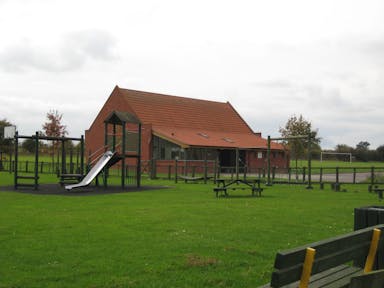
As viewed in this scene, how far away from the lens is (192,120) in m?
50.8

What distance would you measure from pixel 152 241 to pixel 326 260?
4.86 m

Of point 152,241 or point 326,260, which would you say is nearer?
point 326,260

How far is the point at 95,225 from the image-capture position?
1048 centimetres

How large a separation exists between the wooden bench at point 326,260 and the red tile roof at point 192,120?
35317 mm

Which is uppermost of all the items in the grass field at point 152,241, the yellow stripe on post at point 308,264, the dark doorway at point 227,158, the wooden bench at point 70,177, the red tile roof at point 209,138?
the red tile roof at point 209,138

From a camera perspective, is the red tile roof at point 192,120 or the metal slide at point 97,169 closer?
the metal slide at point 97,169

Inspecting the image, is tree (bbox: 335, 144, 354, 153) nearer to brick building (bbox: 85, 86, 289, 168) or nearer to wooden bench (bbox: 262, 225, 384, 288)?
brick building (bbox: 85, 86, 289, 168)

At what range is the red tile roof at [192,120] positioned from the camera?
4500 cm

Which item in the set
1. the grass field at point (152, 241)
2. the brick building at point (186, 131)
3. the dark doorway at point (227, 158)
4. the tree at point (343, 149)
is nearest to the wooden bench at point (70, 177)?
the grass field at point (152, 241)

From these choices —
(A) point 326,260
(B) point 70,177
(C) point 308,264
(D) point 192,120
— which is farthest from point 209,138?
(C) point 308,264

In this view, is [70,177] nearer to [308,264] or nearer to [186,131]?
[308,264]

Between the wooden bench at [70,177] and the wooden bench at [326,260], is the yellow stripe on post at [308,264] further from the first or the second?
the wooden bench at [70,177]

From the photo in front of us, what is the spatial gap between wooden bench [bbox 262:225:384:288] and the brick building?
3522 centimetres

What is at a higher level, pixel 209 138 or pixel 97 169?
pixel 209 138
